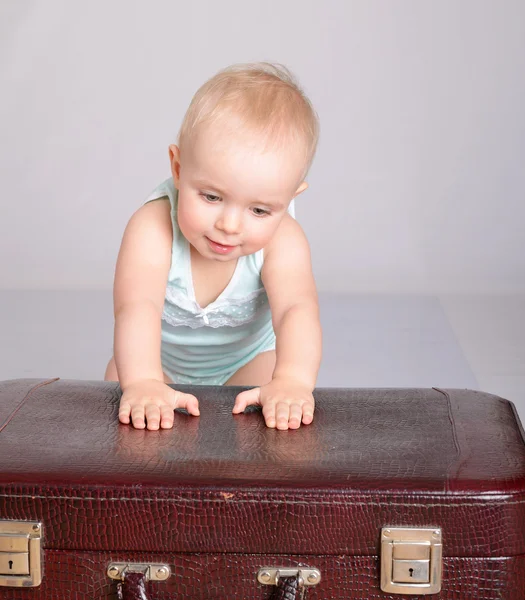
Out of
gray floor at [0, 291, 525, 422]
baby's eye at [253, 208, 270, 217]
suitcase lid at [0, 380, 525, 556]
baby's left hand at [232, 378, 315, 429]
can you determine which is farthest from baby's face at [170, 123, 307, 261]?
gray floor at [0, 291, 525, 422]

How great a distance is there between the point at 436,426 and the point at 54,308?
1948mm

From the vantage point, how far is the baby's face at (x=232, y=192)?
1733 mm

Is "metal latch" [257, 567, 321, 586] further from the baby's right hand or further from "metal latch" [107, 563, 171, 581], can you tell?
the baby's right hand

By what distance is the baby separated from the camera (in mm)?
1724

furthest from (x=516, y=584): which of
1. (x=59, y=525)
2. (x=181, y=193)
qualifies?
(x=181, y=193)

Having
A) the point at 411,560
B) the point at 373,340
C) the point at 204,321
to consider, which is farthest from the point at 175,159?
the point at 373,340

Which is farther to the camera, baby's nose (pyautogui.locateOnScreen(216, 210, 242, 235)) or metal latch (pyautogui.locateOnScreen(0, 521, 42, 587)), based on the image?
baby's nose (pyautogui.locateOnScreen(216, 210, 242, 235))

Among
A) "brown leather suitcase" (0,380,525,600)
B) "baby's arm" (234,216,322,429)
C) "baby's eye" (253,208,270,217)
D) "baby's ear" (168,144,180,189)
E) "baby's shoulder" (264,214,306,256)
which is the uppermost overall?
"baby's ear" (168,144,180,189)

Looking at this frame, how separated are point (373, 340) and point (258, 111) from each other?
1.43 meters

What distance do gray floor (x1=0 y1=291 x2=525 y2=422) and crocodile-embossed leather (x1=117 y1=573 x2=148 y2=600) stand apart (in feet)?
4.32

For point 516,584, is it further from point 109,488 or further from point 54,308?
point 54,308

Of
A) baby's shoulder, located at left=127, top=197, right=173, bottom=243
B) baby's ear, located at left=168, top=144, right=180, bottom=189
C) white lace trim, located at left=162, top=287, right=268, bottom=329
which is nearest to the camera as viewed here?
baby's ear, located at left=168, top=144, right=180, bottom=189

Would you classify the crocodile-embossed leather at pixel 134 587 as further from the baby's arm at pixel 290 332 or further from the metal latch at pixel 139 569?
the baby's arm at pixel 290 332

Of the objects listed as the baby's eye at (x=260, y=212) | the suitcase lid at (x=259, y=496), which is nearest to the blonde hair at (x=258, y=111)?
the baby's eye at (x=260, y=212)
